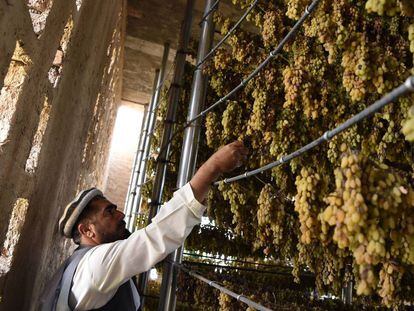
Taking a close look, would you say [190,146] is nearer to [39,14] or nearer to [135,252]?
[135,252]

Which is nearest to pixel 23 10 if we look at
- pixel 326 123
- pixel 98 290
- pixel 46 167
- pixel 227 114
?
pixel 46 167

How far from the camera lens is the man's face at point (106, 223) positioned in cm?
191

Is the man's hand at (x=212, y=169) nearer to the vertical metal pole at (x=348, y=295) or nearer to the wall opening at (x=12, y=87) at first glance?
the wall opening at (x=12, y=87)

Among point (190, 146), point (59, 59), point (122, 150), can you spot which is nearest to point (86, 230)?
point (190, 146)

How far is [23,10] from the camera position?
4.38 feet

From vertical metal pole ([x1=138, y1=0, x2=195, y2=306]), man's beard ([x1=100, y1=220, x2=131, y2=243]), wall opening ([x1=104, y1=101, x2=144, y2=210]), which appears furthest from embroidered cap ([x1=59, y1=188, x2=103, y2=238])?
wall opening ([x1=104, y1=101, x2=144, y2=210])

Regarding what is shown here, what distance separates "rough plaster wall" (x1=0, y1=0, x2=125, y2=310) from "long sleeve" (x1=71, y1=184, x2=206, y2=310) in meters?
0.37

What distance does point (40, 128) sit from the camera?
183cm

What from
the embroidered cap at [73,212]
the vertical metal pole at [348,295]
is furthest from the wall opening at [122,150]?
the embroidered cap at [73,212]

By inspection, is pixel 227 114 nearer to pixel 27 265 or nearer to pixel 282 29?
pixel 282 29

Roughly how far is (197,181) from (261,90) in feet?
1.82

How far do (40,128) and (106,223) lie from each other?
59 centimetres

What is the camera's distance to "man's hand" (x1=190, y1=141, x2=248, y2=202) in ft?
5.23

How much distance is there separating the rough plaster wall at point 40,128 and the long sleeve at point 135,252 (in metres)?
0.37
